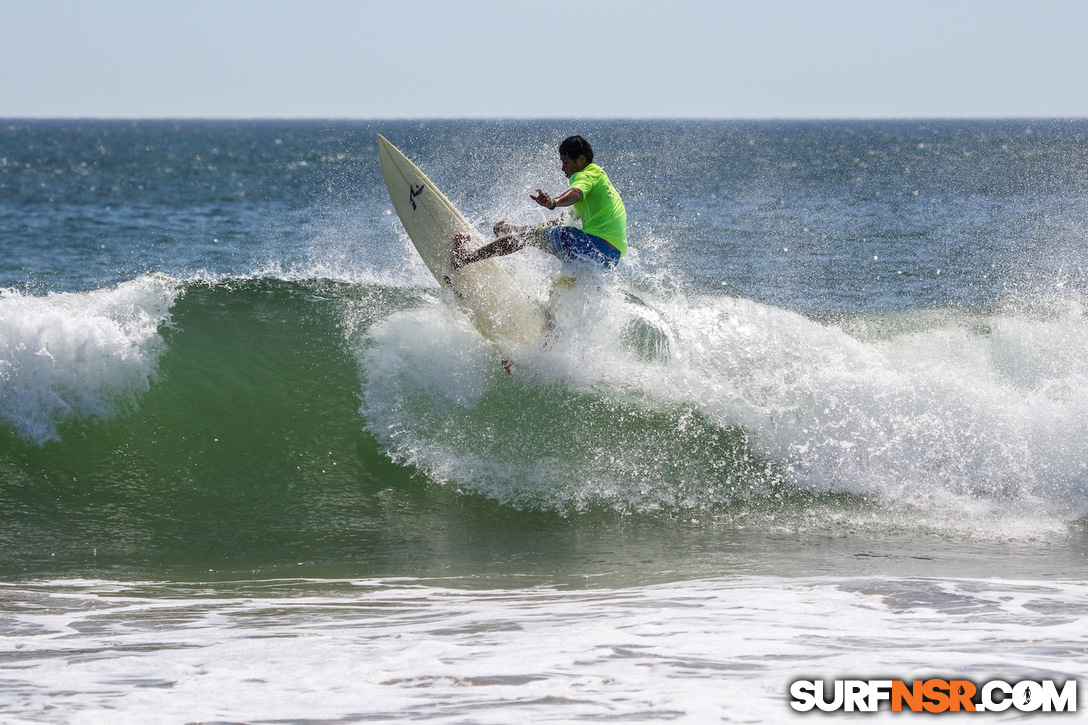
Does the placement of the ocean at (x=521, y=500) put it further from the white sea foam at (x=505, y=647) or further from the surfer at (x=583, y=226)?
the surfer at (x=583, y=226)

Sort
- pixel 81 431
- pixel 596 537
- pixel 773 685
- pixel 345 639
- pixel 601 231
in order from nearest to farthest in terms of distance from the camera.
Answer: pixel 773 685 < pixel 345 639 < pixel 596 537 < pixel 601 231 < pixel 81 431

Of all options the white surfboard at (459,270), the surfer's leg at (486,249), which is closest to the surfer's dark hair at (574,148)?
the surfer's leg at (486,249)

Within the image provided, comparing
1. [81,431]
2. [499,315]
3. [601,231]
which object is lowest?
[81,431]

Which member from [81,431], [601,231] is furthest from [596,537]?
[81,431]

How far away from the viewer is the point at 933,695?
3.52m

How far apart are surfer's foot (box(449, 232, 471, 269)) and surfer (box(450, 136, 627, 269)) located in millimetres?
502

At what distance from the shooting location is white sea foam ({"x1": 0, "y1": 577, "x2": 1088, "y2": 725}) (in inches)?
138

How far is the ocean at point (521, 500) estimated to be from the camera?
12.5 ft

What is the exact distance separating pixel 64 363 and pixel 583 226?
4.41m

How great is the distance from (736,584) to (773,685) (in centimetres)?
145

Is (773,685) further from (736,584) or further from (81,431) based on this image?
(81,431)

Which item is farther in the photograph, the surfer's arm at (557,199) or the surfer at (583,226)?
the surfer at (583,226)

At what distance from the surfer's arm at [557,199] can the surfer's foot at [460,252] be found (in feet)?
4.85

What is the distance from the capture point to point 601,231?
7.01m
